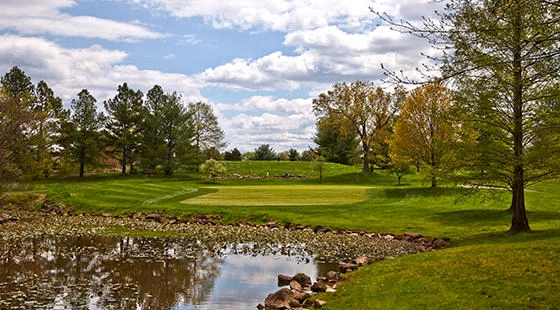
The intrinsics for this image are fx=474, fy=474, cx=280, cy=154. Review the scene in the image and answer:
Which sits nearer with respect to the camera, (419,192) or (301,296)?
(301,296)

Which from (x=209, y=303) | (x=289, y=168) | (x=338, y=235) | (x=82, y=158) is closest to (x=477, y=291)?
(x=209, y=303)

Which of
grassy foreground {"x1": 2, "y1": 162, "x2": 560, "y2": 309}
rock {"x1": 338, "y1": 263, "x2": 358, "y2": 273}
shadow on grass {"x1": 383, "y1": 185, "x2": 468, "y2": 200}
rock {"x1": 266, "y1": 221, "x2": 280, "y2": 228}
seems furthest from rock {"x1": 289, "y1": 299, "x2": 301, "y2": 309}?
shadow on grass {"x1": 383, "y1": 185, "x2": 468, "y2": 200}

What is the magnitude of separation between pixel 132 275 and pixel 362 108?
45.7 meters

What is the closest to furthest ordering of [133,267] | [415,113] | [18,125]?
[133,267] → [18,125] → [415,113]

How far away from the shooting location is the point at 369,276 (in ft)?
43.2

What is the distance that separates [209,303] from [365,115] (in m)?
47.4

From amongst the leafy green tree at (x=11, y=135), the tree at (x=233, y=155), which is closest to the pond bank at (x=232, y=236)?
the leafy green tree at (x=11, y=135)

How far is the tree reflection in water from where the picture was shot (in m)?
11.7

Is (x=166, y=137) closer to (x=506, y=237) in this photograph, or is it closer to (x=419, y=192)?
(x=419, y=192)

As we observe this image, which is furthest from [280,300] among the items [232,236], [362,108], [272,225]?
[362,108]

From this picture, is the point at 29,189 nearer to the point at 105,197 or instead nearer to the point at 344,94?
the point at 105,197

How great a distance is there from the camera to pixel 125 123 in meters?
61.1

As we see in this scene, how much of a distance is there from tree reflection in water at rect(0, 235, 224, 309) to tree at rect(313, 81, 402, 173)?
39.4 meters

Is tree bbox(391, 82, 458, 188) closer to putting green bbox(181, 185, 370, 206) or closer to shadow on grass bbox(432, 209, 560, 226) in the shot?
putting green bbox(181, 185, 370, 206)
